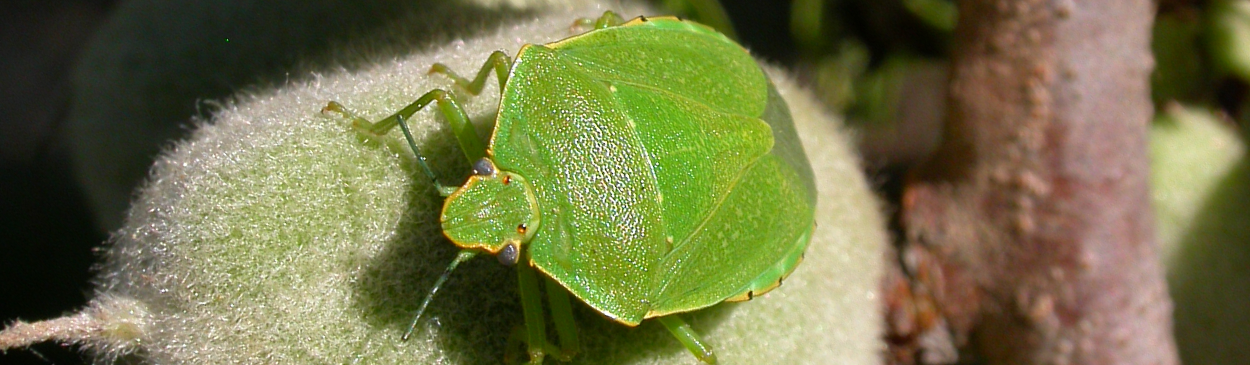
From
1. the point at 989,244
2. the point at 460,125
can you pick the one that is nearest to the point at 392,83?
the point at 460,125

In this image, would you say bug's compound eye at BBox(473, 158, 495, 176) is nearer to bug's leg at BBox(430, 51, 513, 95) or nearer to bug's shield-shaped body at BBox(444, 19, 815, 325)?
bug's shield-shaped body at BBox(444, 19, 815, 325)

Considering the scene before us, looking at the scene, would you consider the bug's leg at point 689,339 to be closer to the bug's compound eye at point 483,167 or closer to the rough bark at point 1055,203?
the bug's compound eye at point 483,167

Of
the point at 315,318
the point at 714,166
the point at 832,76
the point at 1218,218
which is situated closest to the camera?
the point at 315,318

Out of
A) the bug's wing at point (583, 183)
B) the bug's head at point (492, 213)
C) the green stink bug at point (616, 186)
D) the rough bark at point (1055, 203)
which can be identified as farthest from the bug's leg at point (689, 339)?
the rough bark at point (1055, 203)

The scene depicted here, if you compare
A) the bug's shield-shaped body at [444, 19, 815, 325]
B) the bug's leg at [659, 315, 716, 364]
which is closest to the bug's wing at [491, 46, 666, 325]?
the bug's shield-shaped body at [444, 19, 815, 325]

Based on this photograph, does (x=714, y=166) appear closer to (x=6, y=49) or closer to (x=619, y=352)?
(x=619, y=352)
